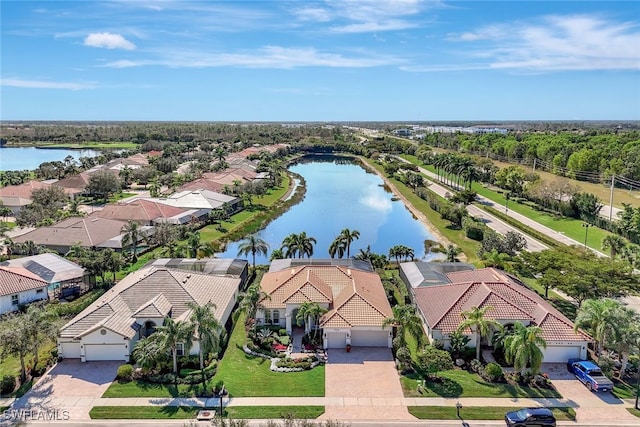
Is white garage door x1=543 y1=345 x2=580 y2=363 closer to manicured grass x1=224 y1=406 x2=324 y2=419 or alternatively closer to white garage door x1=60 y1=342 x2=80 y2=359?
manicured grass x1=224 y1=406 x2=324 y2=419

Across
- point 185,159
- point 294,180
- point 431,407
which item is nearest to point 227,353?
point 431,407

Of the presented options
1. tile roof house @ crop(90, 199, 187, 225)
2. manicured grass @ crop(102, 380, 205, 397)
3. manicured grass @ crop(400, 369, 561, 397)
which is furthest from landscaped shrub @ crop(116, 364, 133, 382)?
tile roof house @ crop(90, 199, 187, 225)

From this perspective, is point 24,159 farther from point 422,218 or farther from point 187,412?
point 187,412

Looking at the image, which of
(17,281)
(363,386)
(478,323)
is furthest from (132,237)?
(478,323)

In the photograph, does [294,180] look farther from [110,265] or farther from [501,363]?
[501,363]

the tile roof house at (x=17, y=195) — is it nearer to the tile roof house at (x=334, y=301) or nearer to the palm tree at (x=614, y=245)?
the tile roof house at (x=334, y=301)

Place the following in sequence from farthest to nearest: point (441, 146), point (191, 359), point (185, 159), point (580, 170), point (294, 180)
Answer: point (441, 146)
point (185, 159)
point (294, 180)
point (580, 170)
point (191, 359)
